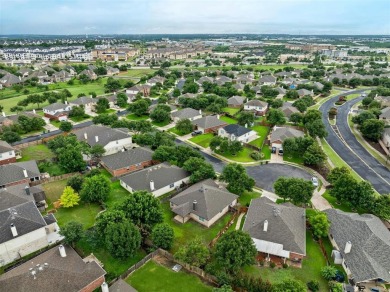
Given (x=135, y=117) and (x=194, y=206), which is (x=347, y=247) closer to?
(x=194, y=206)

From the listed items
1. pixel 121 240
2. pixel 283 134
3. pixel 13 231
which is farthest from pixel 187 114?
pixel 13 231

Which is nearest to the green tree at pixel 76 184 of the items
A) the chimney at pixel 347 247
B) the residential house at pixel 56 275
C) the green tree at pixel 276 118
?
the residential house at pixel 56 275

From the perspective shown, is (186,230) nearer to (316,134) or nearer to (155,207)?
(155,207)

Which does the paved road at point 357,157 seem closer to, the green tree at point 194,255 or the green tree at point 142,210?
the green tree at point 194,255

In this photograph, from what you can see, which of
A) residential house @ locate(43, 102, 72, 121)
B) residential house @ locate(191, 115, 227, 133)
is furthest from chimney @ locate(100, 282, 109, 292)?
residential house @ locate(43, 102, 72, 121)

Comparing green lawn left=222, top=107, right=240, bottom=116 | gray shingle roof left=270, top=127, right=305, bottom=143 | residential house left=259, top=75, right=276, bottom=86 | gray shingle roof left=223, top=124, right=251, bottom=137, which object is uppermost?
residential house left=259, top=75, right=276, bottom=86

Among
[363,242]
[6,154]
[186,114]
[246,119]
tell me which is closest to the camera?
[363,242]

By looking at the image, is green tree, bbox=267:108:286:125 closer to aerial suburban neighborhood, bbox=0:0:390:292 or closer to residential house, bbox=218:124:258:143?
aerial suburban neighborhood, bbox=0:0:390:292
